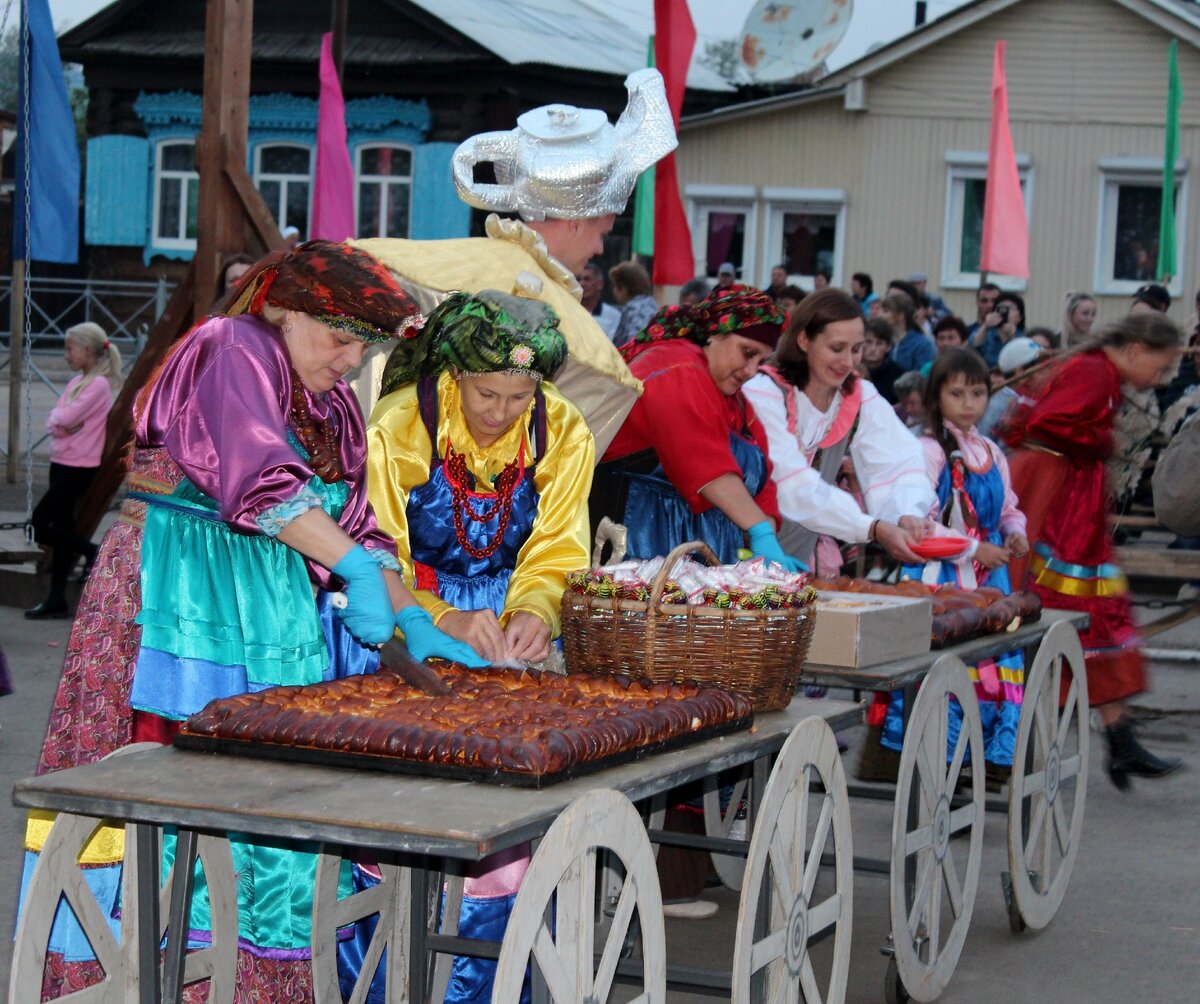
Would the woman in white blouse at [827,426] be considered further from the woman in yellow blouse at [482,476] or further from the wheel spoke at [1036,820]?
the woman in yellow blouse at [482,476]

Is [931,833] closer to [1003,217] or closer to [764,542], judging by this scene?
[764,542]

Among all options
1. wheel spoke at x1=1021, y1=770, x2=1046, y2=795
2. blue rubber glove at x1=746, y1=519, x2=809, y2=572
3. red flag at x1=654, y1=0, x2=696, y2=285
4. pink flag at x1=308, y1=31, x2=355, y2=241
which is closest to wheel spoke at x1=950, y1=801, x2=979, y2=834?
wheel spoke at x1=1021, y1=770, x2=1046, y2=795

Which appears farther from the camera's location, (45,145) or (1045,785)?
(45,145)

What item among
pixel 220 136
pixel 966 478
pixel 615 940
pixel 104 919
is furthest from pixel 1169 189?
pixel 104 919

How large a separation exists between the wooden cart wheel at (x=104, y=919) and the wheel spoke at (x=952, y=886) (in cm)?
183

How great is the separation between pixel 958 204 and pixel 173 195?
1149 cm

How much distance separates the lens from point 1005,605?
4.59 m

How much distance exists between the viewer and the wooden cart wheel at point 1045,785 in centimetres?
460

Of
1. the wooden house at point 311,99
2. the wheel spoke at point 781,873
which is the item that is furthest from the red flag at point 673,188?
the wooden house at point 311,99

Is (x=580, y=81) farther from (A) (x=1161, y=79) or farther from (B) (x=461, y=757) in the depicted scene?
(B) (x=461, y=757)

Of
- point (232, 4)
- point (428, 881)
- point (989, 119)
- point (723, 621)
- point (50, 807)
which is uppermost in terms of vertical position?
point (989, 119)

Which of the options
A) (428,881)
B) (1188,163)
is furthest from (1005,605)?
(1188,163)

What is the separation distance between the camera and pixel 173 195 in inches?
1004

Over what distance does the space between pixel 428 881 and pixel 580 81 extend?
2171 centimetres
